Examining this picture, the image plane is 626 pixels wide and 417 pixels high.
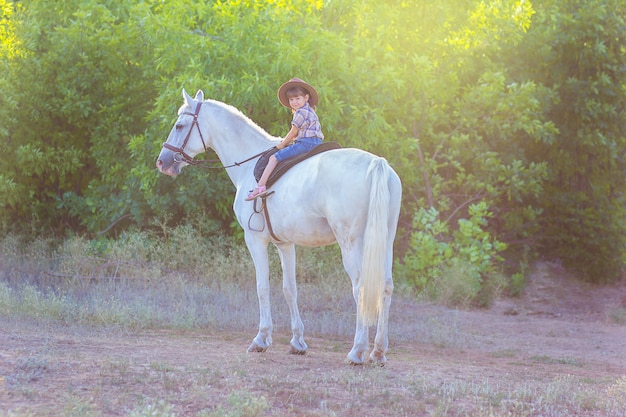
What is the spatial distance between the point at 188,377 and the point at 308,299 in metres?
5.43

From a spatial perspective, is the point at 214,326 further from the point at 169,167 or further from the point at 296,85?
the point at 296,85

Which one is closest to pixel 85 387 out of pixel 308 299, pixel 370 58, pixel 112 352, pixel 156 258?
pixel 112 352

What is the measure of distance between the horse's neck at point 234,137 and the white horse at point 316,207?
0.03 feet

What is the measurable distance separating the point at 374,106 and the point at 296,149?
18.9 feet

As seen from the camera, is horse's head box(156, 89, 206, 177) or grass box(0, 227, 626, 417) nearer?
grass box(0, 227, 626, 417)

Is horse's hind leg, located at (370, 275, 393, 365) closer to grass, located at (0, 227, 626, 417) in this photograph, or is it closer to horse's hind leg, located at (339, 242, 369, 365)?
horse's hind leg, located at (339, 242, 369, 365)

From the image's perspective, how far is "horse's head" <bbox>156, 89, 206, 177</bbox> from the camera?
8.69 metres

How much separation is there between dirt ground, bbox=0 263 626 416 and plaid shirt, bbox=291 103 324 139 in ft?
6.93

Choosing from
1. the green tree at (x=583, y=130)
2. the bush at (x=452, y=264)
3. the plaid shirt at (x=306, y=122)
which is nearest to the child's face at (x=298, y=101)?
the plaid shirt at (x=306, y=122)

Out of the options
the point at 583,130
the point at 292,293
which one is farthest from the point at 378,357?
the point at 583,130

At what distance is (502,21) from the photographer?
14.3 meters

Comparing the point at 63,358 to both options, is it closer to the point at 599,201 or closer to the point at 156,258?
the point at 156,258

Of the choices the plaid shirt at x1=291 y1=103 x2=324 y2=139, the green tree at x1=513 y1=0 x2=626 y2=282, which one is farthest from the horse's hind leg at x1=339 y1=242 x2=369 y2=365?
the green tree at x1=513 y1=0 x2=626 y2=282

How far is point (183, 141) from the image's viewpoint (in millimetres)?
8711
